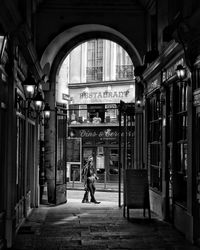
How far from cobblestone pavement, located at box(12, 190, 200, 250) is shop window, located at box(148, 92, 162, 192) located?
3.57 feet

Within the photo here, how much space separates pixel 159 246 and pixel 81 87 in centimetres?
2037

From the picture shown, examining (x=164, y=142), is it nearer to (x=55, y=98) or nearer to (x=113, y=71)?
(x=55, y=98)

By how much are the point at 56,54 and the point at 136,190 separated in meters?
6.64

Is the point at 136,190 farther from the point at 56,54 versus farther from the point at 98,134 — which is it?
the point at 98,134

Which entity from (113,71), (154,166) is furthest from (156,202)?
(113,71)

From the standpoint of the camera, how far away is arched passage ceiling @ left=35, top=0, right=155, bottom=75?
597 inches

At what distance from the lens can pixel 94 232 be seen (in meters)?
10.0

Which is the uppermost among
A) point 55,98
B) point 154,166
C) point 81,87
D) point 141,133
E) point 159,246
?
point 81,87

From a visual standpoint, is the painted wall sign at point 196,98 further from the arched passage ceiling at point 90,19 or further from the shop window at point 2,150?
the arched passage ceiling at point 90,19

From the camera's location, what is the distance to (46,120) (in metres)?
15.8

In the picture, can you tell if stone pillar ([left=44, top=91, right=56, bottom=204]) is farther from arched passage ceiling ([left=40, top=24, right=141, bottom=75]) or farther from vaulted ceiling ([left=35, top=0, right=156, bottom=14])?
vaulted ceiling ([left=35, top=0, right=156, bottom=14])

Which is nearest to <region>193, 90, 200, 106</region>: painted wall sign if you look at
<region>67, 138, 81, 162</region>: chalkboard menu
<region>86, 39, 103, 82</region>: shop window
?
<region>67, 138, 81, 162</region>: chalkboard menu

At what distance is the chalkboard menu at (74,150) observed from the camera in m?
25.2

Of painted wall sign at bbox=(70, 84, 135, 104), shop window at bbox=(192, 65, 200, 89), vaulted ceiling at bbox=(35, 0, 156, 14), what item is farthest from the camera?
painted wall sign at bbox=(70, 84, 135, 104)
